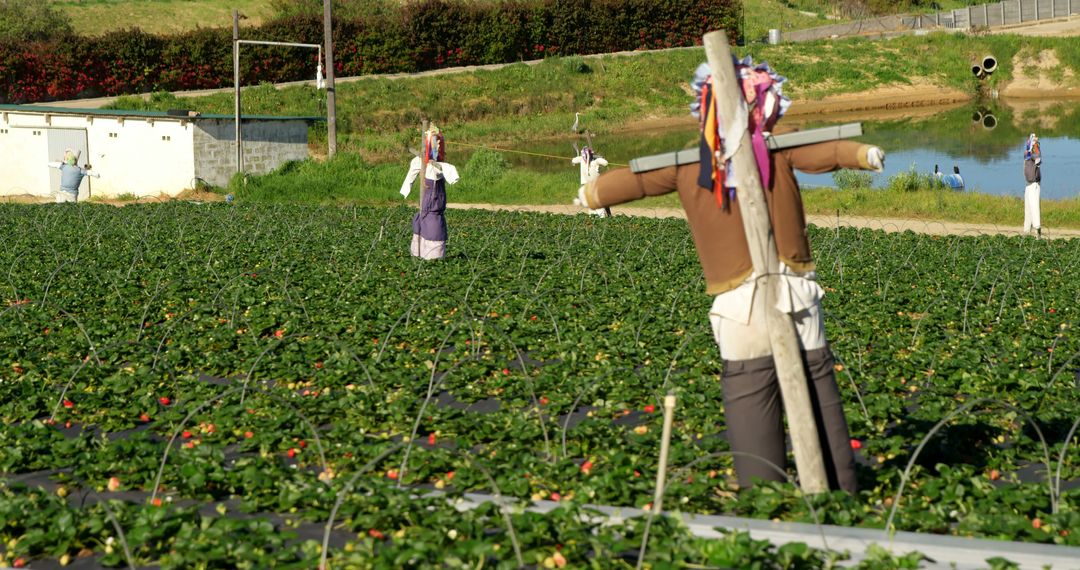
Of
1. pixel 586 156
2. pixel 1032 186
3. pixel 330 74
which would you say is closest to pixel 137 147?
Result: pixel 330 74

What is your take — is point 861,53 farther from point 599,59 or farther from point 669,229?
point 669,229

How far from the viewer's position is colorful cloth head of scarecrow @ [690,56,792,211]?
5.39m

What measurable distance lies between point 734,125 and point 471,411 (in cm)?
312

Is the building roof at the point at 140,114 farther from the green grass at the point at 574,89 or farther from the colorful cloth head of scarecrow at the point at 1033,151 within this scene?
the colorful cloth head of scarecrow at the point at 1033,151

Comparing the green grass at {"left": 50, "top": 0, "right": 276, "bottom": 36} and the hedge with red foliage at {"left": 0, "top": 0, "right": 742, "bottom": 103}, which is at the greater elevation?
the green grass at {"left": 50, "top": 0, "right": 276, "bottom": 36}

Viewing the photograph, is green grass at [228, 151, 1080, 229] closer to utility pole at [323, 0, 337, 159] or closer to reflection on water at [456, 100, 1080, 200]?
utility pole at [323, 0, 337, 159]

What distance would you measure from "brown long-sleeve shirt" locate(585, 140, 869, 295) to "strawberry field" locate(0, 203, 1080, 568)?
952 mm

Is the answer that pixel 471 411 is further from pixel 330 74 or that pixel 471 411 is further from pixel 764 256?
pixel 330 74

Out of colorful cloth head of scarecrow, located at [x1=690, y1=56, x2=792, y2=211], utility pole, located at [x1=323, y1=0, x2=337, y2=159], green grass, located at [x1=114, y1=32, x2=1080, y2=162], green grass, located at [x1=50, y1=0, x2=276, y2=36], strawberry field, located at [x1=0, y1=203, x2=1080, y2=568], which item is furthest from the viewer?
green grass, located at [x1=50, y1=0, x2=276, y2=36]

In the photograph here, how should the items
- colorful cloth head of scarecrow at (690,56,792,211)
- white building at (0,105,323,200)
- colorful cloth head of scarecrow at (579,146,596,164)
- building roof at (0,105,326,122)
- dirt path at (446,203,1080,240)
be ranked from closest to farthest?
colorful cloth head of scarecrow at (690,56,792,211) < dirt path at (446,203,1080,240) < colorful cloth head of scarecrow at (579,146,596,164) < building roof at (0,105,326,122) < white building at (0,105,323,200)

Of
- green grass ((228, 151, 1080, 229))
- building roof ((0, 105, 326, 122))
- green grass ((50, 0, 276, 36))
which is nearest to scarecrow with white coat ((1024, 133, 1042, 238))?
green grass ((228, 151, 1080, 229))

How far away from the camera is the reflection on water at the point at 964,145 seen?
34438mm

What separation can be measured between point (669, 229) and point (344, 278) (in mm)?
7845

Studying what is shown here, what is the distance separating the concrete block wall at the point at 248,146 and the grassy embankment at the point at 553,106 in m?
1.02
